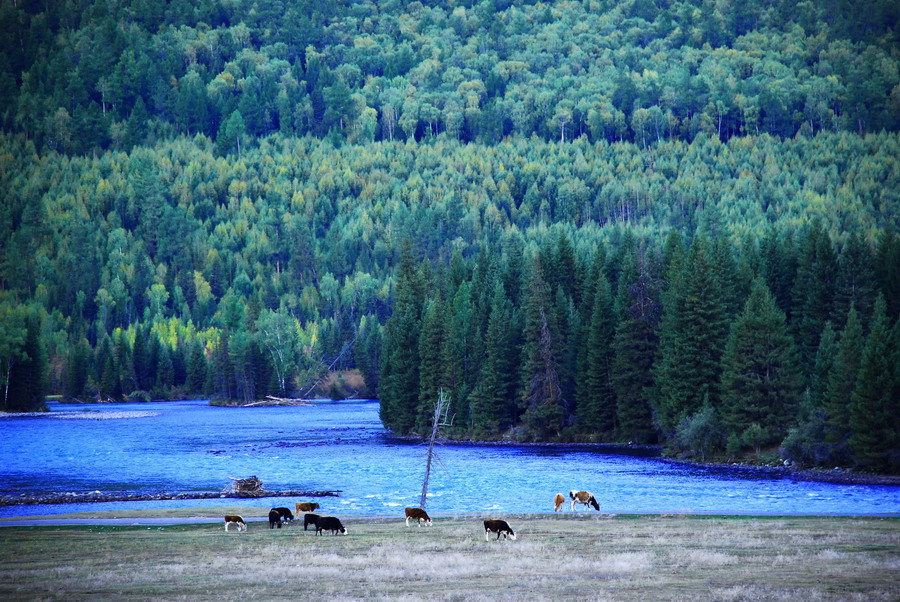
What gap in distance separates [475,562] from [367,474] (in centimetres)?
4609

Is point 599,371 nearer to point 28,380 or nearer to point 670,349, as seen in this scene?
point 670,349

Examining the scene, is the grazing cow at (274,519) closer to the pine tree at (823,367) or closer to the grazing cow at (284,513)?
the grazing cow at (284,513)

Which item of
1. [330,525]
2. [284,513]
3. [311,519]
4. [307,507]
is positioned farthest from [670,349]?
[311,519]

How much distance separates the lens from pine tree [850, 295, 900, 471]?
226 feet

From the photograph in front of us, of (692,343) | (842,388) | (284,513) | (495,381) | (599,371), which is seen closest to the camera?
(284,513)

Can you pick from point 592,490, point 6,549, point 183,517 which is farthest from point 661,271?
point 6,549

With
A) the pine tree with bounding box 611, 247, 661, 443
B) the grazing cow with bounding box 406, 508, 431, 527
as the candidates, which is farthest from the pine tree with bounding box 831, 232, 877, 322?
the grazing cow with bounding box 406, 508, 431, 527

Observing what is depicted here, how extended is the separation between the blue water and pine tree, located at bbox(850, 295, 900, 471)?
168 inches

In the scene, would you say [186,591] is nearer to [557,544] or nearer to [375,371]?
[557,544]

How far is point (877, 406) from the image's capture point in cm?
6919

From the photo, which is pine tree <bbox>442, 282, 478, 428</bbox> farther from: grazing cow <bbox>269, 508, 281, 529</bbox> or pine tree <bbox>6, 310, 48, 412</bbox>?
pine tree <bbox>6, 310, 48, 412</bbox>

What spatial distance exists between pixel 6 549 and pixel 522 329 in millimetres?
78049

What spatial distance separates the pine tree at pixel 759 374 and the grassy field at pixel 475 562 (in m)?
36.9

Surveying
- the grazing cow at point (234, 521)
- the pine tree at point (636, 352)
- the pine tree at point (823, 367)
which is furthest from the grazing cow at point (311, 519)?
the pine tree at point (636, 352)
